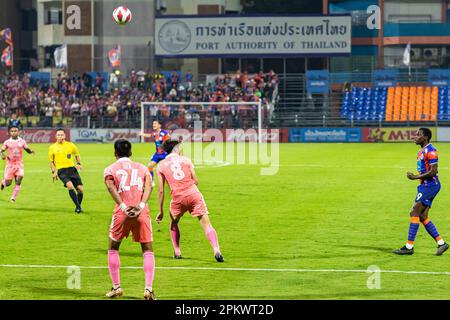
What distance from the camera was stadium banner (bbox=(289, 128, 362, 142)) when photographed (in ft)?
207

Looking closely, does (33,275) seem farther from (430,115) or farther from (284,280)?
(430,115)

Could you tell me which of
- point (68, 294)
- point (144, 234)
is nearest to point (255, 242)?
point (144, 234)

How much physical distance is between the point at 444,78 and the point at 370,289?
5707 cm

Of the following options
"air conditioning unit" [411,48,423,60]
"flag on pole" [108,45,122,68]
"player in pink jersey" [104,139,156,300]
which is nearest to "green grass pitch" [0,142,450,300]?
"player in pink jersey" [104,139,156,300]

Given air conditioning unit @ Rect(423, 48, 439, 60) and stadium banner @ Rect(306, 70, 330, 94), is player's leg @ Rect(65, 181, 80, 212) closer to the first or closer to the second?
stadium banner @ Rect(306, 70, 330, 94)

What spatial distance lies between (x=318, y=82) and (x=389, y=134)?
9149mm

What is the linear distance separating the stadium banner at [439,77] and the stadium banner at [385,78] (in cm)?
255

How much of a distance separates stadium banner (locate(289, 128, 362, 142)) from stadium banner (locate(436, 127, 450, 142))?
4978mm

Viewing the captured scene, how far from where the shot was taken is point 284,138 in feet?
209

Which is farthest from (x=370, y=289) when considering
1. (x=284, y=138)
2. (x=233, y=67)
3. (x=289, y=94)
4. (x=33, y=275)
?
(x=233, y=67)

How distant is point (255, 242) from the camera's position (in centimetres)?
1944

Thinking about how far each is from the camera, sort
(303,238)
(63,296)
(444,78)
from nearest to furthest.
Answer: (63,296)
(303,238)
(444,78)

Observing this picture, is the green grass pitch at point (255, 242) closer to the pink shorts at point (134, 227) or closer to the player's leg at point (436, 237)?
the player's leg at point (436, 237)
